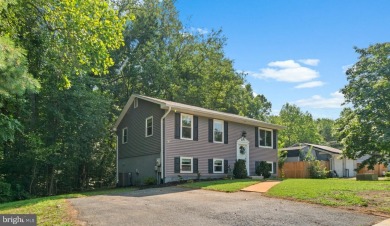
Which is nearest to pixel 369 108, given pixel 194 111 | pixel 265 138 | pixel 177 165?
pixel 265 138

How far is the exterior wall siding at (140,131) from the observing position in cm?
1989

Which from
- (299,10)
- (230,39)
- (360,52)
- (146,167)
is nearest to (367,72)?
(360,52)

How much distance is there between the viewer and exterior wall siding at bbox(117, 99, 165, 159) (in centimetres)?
1989

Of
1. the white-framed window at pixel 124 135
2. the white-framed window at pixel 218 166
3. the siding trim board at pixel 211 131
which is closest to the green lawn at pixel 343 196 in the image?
the white-framed window at pixel 218 166

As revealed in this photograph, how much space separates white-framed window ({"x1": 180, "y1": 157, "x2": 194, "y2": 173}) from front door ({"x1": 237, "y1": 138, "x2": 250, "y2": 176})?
4.24 meters

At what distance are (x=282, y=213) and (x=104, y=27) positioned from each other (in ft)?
25.6

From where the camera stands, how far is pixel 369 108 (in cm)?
1809

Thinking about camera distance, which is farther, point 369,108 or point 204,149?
point 204,149

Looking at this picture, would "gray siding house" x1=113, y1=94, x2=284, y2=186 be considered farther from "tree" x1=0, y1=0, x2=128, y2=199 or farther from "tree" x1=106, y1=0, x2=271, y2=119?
"tree" x1=106, y1=0, x2=271, y2=119

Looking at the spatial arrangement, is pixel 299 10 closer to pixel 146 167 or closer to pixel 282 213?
pixel 282 213

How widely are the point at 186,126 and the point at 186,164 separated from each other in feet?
7.26

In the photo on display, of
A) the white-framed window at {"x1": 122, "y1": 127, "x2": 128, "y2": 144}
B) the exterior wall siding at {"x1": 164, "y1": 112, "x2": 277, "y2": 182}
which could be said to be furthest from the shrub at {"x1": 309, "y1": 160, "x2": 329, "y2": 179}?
the white-framed window at {"x1": 122, "y1": 127, "x2": 128, "y2": 144}

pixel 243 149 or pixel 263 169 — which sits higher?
pixel 243 149

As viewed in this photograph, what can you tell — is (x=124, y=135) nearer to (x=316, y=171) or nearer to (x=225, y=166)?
(x=225, y=166)
